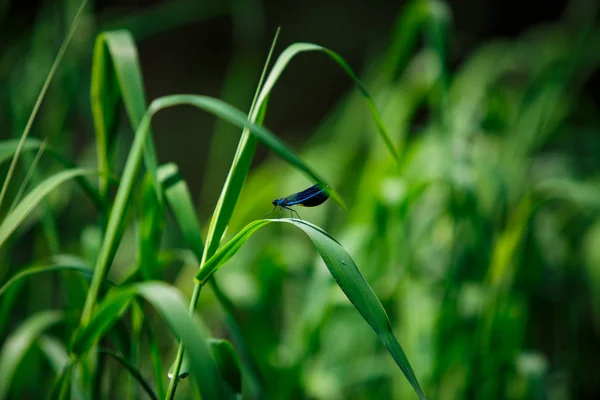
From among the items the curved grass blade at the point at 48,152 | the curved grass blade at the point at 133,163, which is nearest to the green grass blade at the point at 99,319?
the curved grass blade at the point at 133,163

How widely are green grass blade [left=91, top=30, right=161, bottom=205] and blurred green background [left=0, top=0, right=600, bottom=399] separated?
0.11 metres

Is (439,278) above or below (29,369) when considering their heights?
below

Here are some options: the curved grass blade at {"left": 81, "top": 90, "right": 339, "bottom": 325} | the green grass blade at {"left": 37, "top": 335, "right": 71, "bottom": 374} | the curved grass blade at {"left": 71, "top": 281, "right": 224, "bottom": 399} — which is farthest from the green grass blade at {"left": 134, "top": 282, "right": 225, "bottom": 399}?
the green grass blade at {"left": 37, "top": 335, "right": 71, "bottom": 374}

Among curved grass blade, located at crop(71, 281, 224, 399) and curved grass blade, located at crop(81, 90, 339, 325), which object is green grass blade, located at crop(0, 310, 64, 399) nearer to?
curved grass blade, located at crop(81, 90, 339, 325)

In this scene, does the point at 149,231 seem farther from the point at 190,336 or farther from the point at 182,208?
the point at 190,336

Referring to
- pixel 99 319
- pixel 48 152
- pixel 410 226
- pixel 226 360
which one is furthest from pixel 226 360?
pixel 410 226

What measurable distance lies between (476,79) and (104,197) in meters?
0.85

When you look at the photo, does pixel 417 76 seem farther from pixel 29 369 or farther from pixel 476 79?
pixel 29 369

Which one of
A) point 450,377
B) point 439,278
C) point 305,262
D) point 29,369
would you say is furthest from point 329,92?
point 29,369

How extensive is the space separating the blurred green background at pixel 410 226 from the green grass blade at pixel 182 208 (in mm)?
103

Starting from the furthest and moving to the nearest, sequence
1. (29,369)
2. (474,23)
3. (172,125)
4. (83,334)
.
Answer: (474,23), (172,125), (29,369), (83,334)

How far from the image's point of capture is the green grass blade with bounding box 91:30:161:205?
16.6 inches

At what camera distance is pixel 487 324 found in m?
0.76

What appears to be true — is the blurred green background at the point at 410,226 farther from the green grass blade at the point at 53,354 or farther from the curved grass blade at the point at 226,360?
the curved grass blade at the point at 226,360
